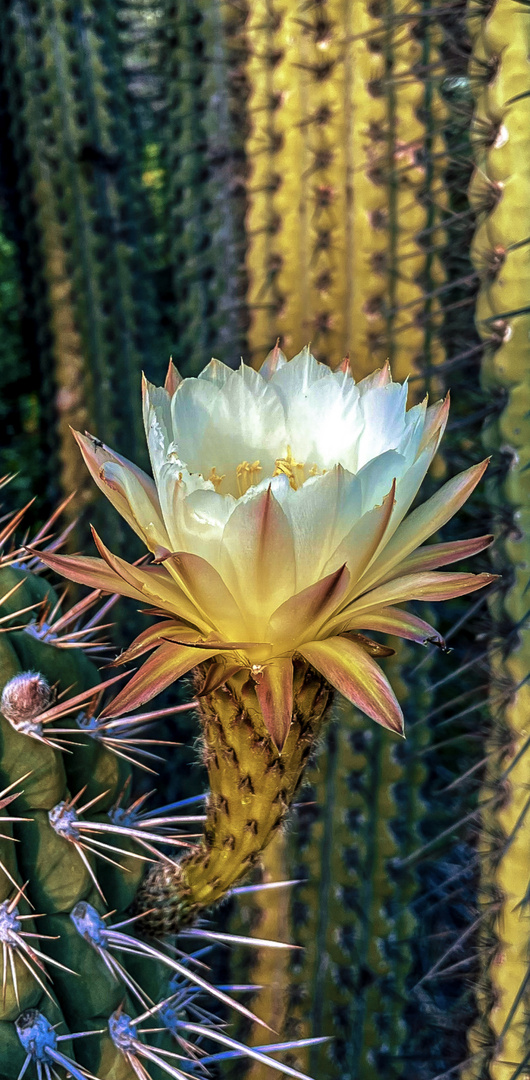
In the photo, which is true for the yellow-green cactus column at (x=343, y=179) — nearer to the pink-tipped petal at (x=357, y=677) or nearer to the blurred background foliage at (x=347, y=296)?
the blurred background foliage at (x=347, y=296)

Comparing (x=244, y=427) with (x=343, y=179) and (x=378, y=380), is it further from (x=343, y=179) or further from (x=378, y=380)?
(x=343, y=179)

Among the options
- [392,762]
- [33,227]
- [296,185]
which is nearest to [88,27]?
[33,227]

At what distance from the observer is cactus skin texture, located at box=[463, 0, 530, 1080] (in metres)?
0.65

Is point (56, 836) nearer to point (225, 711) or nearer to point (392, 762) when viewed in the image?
point (225, 711)

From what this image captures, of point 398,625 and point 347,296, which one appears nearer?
point 398,625

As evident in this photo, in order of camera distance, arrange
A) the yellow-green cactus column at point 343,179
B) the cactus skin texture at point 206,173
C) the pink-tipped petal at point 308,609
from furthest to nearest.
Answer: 1. the cactus skin texture at point 206,173
2. the yellow-green cactus column at point 343,179
3. the pink-tipped petal at point 308,609

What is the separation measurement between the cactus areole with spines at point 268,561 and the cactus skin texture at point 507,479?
257 mm

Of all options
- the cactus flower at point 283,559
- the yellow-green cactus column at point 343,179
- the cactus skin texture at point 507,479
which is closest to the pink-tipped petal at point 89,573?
the cactus flower at point 283,559

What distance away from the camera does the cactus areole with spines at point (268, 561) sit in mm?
357

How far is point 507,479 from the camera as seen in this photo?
0.69 m

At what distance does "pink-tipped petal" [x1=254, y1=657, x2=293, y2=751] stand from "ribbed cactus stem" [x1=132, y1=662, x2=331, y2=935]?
2 cm

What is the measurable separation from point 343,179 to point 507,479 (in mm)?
398

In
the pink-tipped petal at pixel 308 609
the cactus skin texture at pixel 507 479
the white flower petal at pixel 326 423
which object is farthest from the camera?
the cactus skin texture at pixel 507 479

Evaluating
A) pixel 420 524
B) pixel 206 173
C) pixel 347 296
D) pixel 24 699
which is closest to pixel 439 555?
pixel 420 524
